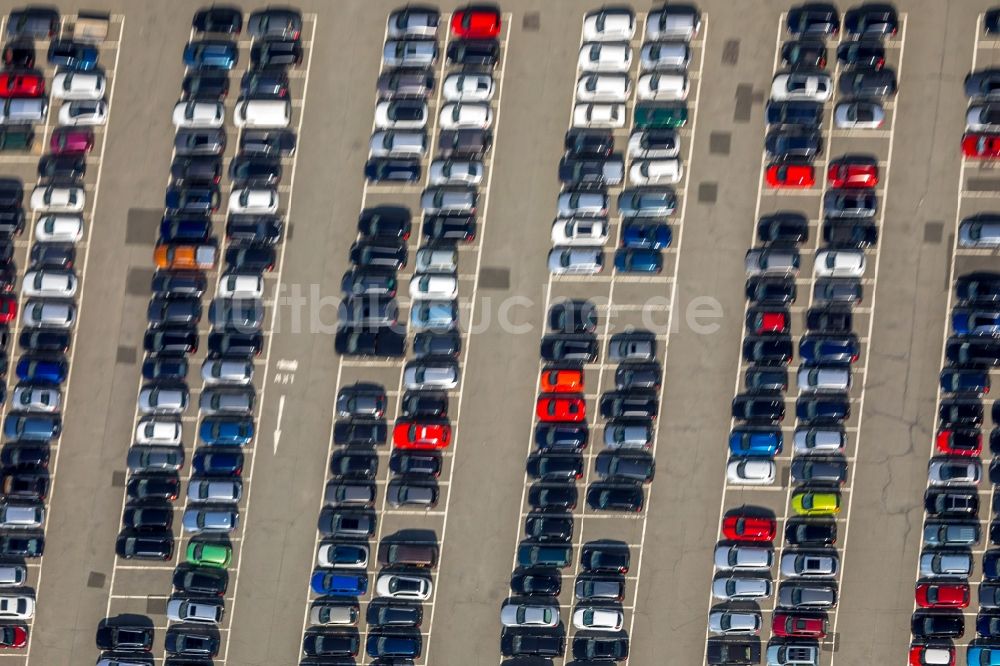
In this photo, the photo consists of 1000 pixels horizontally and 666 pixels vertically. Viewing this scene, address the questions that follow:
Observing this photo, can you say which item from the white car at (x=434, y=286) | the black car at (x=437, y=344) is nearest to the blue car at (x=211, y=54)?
the white car at (x=434, y=286)

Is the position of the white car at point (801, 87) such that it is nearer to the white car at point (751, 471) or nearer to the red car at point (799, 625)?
the white car at point (751, 471)

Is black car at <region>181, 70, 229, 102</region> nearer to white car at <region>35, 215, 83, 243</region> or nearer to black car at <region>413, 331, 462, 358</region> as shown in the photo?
white car at <region>35, 215, 83, 243</region>

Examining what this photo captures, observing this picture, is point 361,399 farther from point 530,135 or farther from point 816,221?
point 816,221

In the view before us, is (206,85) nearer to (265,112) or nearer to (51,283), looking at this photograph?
(265,112)

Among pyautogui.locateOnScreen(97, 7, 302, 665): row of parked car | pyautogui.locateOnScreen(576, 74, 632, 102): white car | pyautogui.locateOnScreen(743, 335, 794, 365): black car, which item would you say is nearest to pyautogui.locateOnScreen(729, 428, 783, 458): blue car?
pyautogui.locateOnScreen(743, 335, 794, 365): black car

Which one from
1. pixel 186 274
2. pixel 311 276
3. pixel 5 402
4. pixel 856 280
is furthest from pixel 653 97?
pixel 5 402

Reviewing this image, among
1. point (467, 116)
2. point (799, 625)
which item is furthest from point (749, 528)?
point (467, 116)
